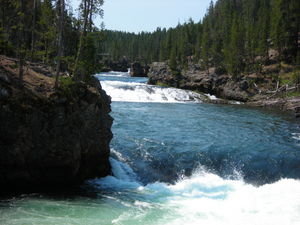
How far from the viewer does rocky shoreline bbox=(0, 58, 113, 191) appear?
15.9 meters

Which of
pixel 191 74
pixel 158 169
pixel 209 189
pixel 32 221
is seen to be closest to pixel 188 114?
pixel 158 169

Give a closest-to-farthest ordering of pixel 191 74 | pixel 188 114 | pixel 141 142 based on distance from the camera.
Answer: pixel 141 142 < pixel 188 114 < pixel 191 74

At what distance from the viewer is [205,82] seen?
239ft

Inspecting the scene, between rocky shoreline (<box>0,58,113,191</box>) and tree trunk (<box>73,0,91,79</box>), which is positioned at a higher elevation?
tree trunk (<box>73,0,91,79</box>)

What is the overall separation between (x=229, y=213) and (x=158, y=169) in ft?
23.3

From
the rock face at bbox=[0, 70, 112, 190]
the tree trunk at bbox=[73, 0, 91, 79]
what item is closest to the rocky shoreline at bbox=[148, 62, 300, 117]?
the tree trunk at bbox=[73, 0, 91, 79]

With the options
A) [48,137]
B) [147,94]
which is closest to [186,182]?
[48,137]

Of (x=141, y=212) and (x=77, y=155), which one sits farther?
(x=77, y=155)

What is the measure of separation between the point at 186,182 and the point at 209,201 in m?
3.19

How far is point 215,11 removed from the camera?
152500 millimetres

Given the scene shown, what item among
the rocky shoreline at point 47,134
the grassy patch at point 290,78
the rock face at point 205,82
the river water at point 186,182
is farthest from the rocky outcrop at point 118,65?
the rocky shoreline at point 47,134

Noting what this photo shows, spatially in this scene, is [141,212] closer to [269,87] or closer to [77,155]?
[77,155]

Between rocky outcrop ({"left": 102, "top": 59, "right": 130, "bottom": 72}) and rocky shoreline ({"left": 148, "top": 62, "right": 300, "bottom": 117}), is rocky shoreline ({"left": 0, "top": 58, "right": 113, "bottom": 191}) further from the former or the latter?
rocky outcrop ({"left": 102, "top": 59, "right": 130, "bottom": 72})

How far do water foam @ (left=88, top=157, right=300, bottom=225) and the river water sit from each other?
4 cm
